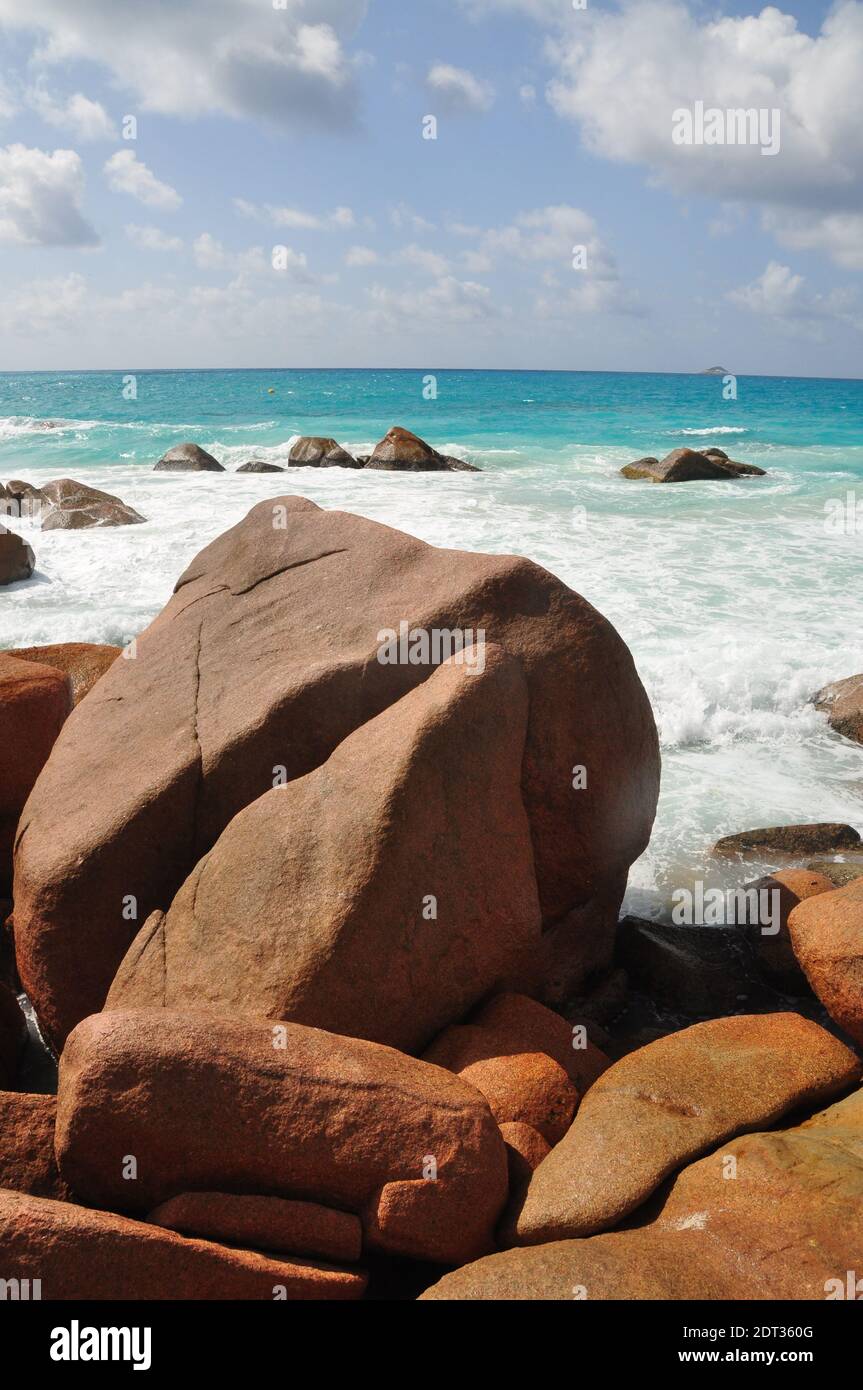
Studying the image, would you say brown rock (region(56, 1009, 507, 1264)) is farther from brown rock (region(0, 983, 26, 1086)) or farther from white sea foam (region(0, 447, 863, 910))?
white sea foam (region(0, 447, 863, 910))

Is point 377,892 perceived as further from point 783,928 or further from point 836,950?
point 783,928

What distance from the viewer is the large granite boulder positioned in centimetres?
392

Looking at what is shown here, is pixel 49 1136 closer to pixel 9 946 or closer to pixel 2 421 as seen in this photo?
pixel 9 946

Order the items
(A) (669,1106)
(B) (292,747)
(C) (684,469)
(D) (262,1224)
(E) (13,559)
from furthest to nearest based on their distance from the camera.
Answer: (C) (684,469) → (E) (13,559) → (B) (292,747) → (A) (669,1106) → (D) (262,1224)

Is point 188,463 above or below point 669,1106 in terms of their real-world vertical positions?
above

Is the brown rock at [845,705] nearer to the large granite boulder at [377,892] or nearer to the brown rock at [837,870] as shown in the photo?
the brown rock at [837,870]

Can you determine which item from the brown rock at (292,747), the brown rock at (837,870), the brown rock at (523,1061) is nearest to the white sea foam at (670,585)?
the brown rock at (837,870)

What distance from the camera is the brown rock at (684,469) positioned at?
2391cm

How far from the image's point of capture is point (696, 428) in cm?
4312

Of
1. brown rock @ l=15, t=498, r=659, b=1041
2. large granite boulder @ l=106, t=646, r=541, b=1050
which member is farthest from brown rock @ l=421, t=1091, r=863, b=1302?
brown rock @ l=15, t=498, r=659, b=1041

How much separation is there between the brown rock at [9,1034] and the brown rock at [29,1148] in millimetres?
1080

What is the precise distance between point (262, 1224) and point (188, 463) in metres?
24.0

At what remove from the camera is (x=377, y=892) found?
3947 mm

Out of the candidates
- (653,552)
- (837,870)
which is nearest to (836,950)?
(837,870)
